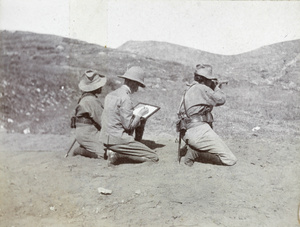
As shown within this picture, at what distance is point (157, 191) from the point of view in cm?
415

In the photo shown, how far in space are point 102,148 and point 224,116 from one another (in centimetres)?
274

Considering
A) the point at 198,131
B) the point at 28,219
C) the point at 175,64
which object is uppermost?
the point at 175,64

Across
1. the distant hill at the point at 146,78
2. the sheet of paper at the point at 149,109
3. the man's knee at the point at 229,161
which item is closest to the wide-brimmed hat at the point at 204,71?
the sheet of paper at the point at 149,109

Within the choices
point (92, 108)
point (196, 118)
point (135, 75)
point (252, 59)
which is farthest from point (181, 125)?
point (252, 59)

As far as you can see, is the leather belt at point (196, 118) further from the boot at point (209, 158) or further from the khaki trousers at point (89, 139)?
the khaki trousers at point (89, 139)

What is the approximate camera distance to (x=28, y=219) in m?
3.98

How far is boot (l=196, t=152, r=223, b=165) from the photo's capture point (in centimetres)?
469

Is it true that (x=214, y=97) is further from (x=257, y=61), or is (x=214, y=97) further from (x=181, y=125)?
(x=257, y=61)

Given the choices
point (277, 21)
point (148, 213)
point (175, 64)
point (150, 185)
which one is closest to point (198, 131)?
point (150, 185)

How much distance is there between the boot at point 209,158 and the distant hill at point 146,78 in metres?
1.52

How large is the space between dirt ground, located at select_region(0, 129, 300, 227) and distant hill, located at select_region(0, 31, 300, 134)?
157cm

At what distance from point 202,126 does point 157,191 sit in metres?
1.19

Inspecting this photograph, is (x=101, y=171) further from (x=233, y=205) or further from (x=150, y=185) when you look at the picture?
(x=233, y=205)

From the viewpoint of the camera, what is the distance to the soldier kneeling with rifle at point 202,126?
466 centimetres
